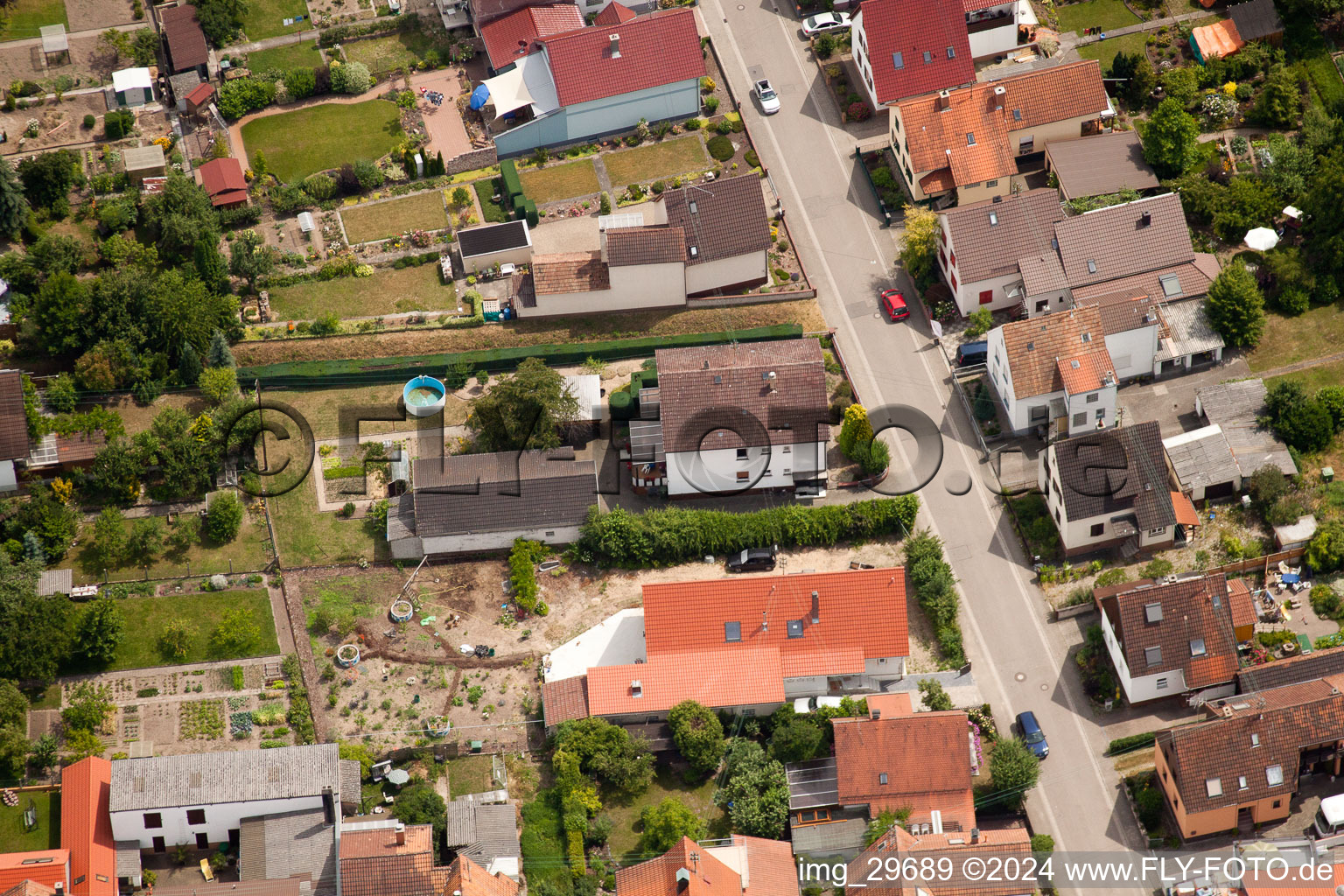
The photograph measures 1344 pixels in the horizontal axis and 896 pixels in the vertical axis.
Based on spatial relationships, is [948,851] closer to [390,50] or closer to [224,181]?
[224,181]

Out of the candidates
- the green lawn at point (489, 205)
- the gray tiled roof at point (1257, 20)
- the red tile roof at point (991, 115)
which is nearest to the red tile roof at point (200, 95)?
the green lawn at point (489, 205)

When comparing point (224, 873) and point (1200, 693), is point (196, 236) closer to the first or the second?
point (224, 873)

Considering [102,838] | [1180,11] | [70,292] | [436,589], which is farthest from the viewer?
[1180,11]

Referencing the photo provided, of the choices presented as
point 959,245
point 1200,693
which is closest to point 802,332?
point 959,245

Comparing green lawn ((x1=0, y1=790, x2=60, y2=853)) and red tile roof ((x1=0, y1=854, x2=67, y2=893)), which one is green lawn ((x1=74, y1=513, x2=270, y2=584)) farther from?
red tile roof ((x1=0, y1=854, x2=67, y2=893))

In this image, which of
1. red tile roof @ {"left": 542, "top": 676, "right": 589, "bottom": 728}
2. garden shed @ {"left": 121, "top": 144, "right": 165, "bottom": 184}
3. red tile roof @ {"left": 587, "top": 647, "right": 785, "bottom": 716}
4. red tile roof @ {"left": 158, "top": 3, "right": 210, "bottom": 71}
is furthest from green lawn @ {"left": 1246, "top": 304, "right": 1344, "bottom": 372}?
red tile roof @ {"left": 158, "top": 3, "right": 210, "bottom": 71}

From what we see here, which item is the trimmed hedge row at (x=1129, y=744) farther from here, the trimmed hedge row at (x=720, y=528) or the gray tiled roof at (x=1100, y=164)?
the gray tiled roof at (x=1100, y=164)
